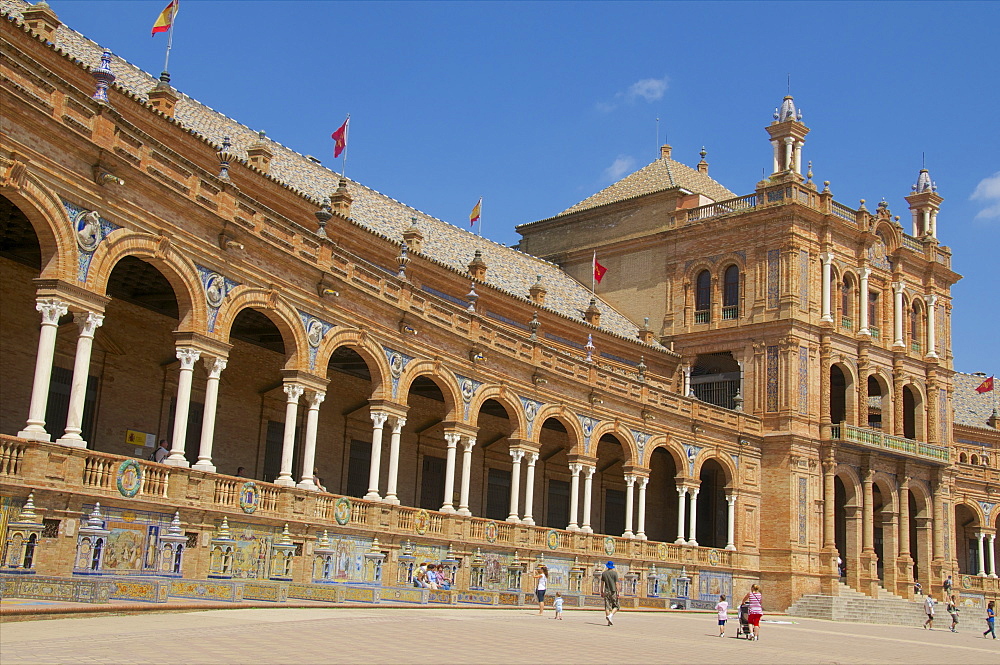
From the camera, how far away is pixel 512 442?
32.1 meters

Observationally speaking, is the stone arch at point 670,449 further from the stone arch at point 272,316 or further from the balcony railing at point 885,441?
the stone arch at point 272,316

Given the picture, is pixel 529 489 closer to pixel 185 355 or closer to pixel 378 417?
pixel 378 417

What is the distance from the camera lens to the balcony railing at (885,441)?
44.4m

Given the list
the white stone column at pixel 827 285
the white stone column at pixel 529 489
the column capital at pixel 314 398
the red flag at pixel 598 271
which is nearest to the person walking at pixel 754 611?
the column capital at pixel 314 398

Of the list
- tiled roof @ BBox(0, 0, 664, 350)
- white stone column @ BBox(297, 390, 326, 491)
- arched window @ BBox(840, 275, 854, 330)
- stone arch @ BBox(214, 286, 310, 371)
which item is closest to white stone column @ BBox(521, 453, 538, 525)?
tiled roof @ BBox(0, 0, 664, 350)

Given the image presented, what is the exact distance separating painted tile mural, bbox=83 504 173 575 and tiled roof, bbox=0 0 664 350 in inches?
427

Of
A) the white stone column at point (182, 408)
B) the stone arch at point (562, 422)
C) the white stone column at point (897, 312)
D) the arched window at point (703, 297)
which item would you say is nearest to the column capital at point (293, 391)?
the white stone column at point (182, 408)

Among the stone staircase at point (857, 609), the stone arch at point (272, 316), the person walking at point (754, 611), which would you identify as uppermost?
the stone arch at point (272, 316)

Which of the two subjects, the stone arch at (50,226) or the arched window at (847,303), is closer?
the stone arch at (50,226)

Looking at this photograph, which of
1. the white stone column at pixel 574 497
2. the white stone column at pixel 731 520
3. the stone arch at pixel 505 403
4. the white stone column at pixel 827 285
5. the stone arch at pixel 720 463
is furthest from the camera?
the white stone column at pixel 827 285

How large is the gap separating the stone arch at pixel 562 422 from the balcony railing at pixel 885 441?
14.2m

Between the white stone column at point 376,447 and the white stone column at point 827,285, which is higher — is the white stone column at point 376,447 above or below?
below

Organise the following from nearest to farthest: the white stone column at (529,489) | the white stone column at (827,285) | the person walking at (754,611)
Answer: the person walking at (754,611)
the white stone column at (529,489)
the white stone column at (827,285)

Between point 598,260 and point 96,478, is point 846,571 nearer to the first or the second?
point 598,260
